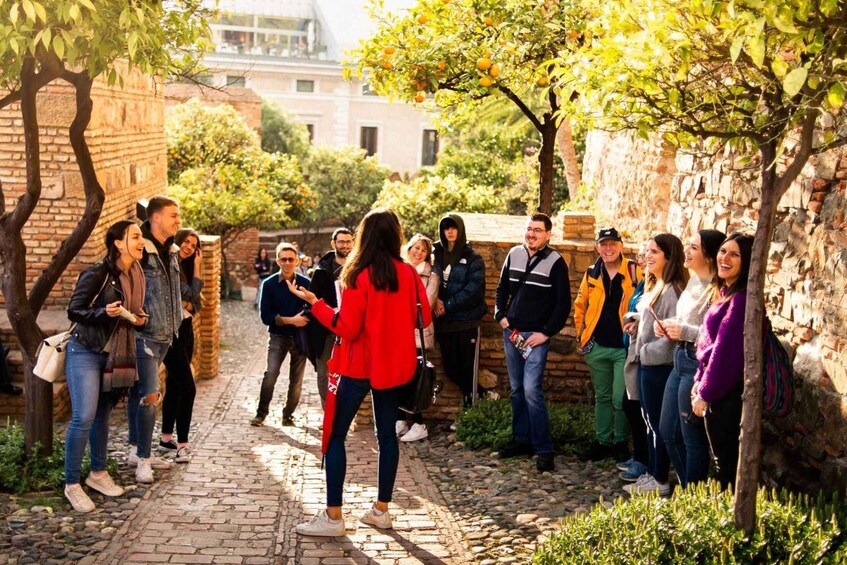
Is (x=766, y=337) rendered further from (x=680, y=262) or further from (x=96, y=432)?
(x=96, y=432)

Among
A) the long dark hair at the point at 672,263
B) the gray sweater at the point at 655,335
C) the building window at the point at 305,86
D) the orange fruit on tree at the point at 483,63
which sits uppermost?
the building window at the point at 305,86

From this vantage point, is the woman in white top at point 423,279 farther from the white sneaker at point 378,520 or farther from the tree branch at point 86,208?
the tree branch at point 86,208

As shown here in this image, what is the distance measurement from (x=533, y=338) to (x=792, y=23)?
391cm

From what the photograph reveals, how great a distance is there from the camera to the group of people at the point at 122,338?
6.83 metres

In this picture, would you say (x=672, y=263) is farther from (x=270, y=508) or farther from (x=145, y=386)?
(x=145, y=386)

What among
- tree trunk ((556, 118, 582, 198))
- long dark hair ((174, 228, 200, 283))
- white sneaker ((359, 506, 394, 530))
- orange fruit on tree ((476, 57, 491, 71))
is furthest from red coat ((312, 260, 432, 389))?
tree trunk ((556, 118, 582, 198))

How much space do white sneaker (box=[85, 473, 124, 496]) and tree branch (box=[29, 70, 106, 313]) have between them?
1.34m

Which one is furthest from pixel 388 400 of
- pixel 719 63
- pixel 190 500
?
pixel 719 63

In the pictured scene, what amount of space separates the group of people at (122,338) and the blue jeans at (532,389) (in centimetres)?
258

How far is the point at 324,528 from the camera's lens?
649 centimetres

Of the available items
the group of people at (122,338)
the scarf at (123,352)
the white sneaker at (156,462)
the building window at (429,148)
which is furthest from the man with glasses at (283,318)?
the building window at (429,148)

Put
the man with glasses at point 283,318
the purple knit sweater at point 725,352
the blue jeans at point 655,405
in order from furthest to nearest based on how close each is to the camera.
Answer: the man with glasses at point 283,318, the blue jeans at point 655,405, the purple knit sweater at point 725,352

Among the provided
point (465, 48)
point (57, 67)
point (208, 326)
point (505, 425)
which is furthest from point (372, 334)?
point (208, 326)

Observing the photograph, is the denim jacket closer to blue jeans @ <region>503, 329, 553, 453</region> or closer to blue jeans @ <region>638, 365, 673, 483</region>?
blue jeans @ <region>503, 329, 553, 453</region>
